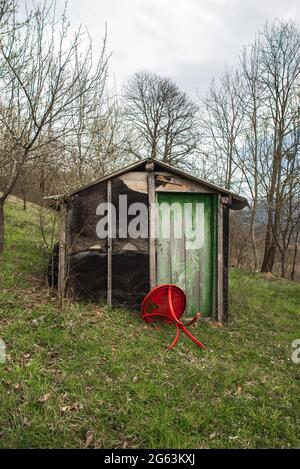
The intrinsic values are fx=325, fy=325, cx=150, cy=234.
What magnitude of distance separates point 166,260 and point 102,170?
20.1 feet

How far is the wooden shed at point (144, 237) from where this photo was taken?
5992 millimetres

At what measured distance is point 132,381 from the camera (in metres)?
3.90

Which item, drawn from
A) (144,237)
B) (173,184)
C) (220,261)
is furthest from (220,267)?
(173,184)

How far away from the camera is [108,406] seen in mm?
3443

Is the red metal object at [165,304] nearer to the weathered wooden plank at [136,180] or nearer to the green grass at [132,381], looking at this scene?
the green grass at [132,381]

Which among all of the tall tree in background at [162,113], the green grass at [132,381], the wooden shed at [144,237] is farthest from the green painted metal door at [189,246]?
the tall tree in background at [162,113]

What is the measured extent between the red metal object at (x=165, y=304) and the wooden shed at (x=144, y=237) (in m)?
0.49

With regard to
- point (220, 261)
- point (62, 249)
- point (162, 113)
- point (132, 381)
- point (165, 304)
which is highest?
point (162, 113)

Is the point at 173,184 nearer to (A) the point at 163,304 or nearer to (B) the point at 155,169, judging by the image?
(B) the point at 155,169

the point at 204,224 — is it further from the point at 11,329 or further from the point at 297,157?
the point at 297,157

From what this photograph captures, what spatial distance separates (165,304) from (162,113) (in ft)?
69.6

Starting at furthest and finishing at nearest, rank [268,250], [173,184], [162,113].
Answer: [162,113] < [268,250] < [173,184]

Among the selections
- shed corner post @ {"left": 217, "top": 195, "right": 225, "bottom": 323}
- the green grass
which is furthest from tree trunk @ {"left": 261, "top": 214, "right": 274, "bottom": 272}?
shed corner post @ {"left": 217, "top": 195, "right": 225, "bottom": 323}

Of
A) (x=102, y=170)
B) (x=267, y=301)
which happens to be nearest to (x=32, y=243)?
(x=102, y=170)
